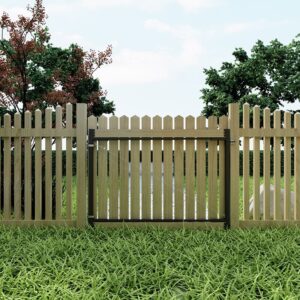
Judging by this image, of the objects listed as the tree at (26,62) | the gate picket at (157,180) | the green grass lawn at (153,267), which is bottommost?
the green grass lawn at (153,267)

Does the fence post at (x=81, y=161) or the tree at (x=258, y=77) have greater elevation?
the tree at (x=258, y=77)

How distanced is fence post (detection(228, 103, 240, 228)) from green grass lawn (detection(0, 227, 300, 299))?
0.84 meters

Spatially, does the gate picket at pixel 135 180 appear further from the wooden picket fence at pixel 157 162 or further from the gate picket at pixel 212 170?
the gate picket at pixel 212 170

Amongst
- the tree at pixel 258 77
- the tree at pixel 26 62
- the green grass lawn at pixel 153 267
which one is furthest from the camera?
the tree at pixel 258 77

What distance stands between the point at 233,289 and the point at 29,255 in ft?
6.76

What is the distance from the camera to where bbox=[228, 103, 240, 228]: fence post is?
22.1ft

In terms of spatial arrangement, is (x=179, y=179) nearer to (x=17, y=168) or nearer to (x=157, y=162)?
(x=157, y=162)

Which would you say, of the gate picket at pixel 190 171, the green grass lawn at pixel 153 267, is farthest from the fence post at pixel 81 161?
the gate picket at pixel 190 171

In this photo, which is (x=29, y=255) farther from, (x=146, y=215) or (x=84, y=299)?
(x=146, y=215)

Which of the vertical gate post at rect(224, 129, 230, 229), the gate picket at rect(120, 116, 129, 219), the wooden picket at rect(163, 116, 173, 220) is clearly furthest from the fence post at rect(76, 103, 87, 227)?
the vertical gate post at rect(224, 129, 230, 229)

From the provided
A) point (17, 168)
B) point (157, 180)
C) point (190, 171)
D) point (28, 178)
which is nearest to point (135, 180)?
point (157, 180)

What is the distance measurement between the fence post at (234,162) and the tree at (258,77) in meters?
17.6

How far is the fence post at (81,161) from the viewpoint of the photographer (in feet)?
22.1

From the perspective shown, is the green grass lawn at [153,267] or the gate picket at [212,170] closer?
the green grass lawn at [153,267]
